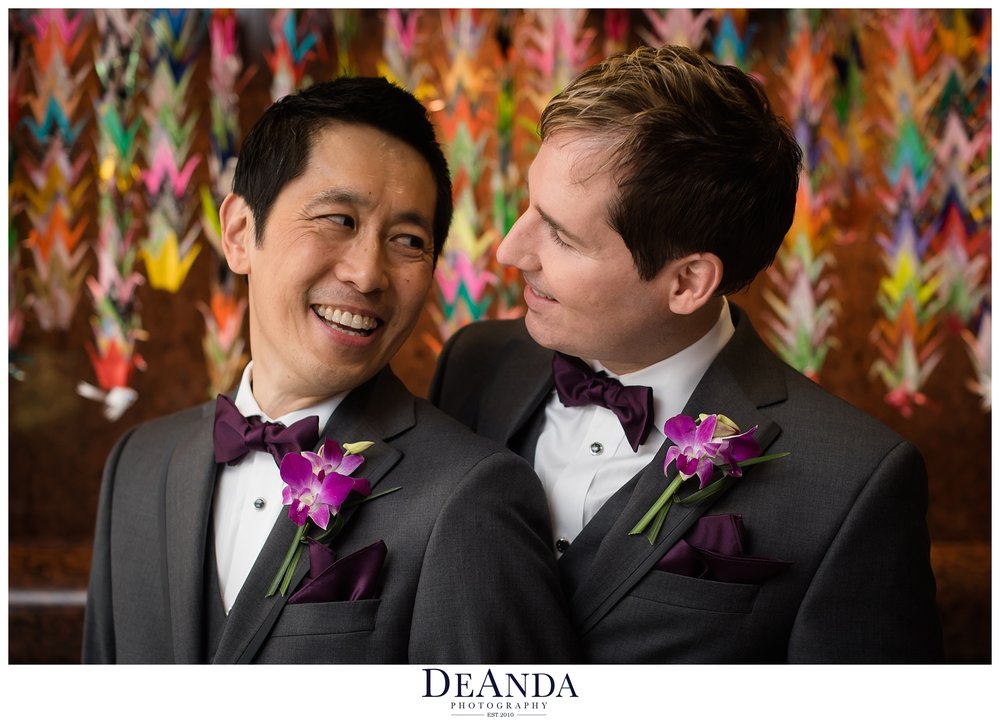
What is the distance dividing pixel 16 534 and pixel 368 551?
2930 mm

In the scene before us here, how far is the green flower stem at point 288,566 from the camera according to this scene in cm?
175

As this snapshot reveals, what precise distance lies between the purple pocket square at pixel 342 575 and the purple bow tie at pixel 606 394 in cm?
52

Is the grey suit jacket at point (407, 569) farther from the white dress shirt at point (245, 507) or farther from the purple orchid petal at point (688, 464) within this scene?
the purple orchid petal at point (688, 464)

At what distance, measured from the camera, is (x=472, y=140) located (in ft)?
11.3

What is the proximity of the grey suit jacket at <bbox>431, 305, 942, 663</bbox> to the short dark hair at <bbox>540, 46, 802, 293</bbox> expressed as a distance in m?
0.35

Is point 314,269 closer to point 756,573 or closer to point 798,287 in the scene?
point 756,573

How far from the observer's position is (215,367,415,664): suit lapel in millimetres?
1754

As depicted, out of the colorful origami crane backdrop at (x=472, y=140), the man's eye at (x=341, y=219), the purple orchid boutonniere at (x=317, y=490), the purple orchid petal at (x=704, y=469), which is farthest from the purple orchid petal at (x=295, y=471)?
the colorful origami crane backdrop at (x=472, y=140)

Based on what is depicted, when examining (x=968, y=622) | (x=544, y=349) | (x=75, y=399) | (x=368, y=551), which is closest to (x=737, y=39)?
(x=544, y=349)

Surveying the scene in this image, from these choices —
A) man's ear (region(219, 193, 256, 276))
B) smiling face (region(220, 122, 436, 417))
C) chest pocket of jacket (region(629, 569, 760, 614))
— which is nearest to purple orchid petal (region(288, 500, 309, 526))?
smiling face (region(220, 122, 436, 417))

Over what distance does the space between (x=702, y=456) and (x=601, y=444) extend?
0.26m

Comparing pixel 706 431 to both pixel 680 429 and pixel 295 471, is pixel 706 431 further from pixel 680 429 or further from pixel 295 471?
pixel 295 471

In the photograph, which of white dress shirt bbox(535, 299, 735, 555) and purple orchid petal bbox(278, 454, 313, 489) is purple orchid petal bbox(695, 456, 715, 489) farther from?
purple orchid petal bbox(278, 454, 313, 489)

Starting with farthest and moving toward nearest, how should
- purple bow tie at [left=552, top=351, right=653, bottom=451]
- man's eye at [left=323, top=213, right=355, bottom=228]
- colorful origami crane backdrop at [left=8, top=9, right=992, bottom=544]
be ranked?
colorful origami crane backdrop at [left=8, top=9, right=992, bottom=544]
purple bow tie at [left=552, top=351, right=653, bottom=451]
man's eye at [left=323, top=213, right=355, bottom=228]
